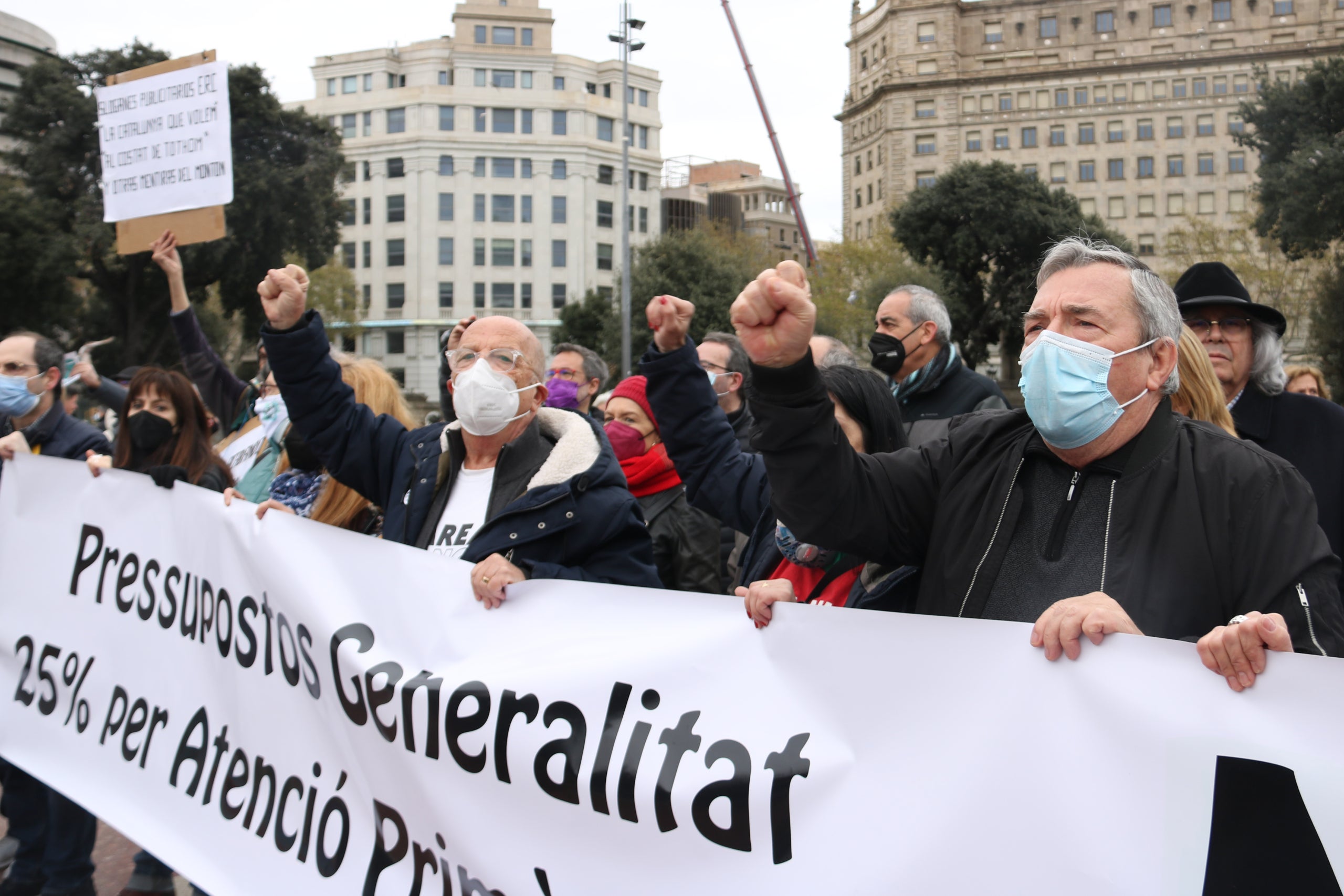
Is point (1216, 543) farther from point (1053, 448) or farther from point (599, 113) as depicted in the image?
point (599, 113)

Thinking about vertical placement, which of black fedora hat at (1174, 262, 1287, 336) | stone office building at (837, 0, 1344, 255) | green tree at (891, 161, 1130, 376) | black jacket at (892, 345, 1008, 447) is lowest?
black jacket at (892, 345, 1008, 447)

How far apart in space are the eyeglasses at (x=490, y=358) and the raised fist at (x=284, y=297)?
44 centimetres

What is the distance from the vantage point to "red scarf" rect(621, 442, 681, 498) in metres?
4.29

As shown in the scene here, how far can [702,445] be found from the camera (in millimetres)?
3502

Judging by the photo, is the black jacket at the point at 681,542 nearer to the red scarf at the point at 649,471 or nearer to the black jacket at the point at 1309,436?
the red scarf at the point at 649,471

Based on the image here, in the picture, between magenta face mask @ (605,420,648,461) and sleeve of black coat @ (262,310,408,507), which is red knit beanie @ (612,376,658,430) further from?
sleeve of black coat @ (262,310,408,507)

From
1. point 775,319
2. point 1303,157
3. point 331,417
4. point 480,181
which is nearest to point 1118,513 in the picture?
point 775,319

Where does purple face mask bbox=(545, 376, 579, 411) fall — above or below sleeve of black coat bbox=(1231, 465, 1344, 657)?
above

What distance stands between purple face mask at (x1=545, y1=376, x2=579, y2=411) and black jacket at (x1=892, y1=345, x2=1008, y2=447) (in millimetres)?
1512

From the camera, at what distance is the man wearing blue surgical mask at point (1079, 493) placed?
1.82 metres

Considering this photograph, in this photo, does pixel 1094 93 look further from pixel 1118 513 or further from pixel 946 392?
pixel 1118 513

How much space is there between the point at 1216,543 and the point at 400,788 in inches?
73.4

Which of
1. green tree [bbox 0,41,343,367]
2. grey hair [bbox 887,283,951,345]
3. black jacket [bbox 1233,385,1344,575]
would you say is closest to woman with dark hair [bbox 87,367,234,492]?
grey hair [bbox 887,283,951,345]

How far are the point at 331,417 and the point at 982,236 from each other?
47.5 meters
